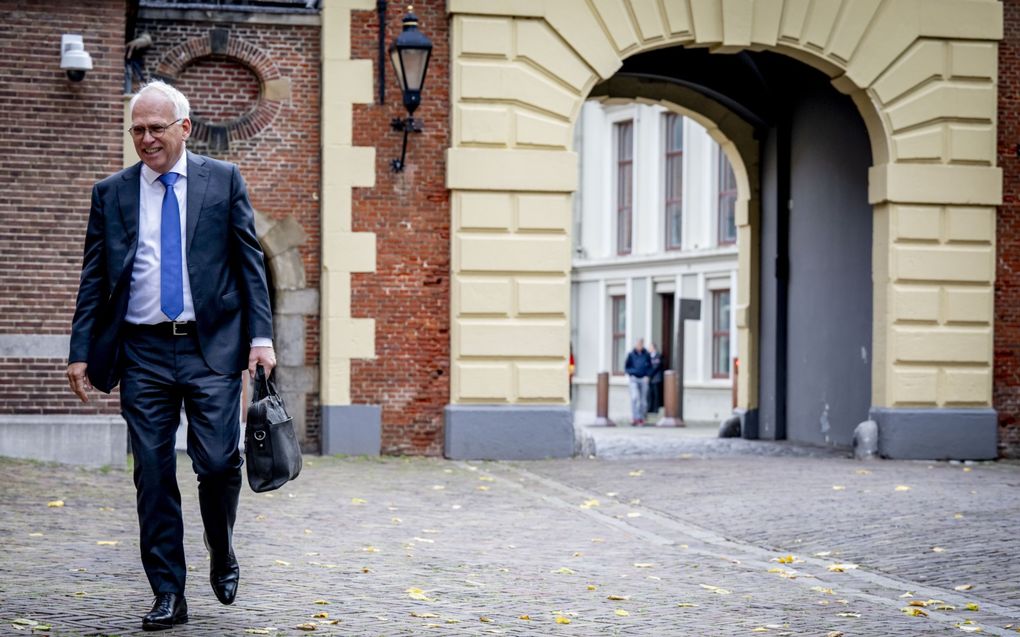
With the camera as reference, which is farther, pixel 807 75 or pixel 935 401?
pixel 807 75

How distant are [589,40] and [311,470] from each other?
5.03 metres

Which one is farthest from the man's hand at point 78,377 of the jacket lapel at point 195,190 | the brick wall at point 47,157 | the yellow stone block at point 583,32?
the yellow stone block at point 583,32

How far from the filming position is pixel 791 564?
8547mm

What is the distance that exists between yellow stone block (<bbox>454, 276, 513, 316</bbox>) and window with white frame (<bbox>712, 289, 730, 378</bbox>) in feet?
63.2

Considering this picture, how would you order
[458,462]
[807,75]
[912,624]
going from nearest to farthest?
[912,624] < [458,462] < [807,75]

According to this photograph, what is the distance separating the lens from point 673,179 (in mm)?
36188

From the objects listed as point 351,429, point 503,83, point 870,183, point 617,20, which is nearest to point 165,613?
point 351,429

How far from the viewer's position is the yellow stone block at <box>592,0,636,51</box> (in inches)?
607

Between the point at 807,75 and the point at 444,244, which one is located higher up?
the point at 807,75

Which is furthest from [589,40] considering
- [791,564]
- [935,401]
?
[791,564]

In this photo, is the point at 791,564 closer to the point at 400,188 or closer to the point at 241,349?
the point at 241,349

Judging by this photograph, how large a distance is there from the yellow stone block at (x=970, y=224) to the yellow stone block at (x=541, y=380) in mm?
4195

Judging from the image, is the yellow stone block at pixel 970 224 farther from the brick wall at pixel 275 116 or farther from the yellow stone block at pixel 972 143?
the brick wall at pixel 275 116

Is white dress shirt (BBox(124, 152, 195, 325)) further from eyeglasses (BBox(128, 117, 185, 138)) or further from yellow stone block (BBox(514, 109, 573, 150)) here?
yellow stone block (BBox(514, 109, 573, 150))
